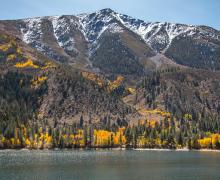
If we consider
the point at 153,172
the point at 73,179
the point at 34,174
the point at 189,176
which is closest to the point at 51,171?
the point at 34,174

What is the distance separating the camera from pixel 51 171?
128m

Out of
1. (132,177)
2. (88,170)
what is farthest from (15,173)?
(132,177)

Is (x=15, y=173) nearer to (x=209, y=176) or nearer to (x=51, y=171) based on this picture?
(x=51, y=171)

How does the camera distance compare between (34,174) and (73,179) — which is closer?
(73,179)

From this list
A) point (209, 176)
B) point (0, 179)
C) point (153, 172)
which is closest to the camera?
point (0, 179)

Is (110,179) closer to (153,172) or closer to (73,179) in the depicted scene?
(73,179)

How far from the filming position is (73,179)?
362ft

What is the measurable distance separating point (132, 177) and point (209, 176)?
19.7 meters

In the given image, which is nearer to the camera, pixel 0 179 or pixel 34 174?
pixel 0 179

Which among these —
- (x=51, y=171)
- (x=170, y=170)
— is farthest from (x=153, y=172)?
(x=51, y=171)

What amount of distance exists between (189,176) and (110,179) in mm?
21979

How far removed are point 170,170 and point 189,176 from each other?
16102 millimetres

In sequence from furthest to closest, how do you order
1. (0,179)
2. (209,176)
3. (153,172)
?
(153,172)
(209,176)
(0,179)

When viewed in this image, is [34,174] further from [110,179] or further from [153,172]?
[153,172]
